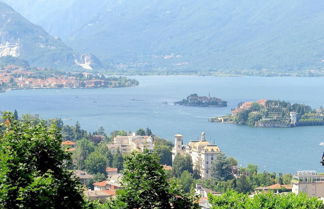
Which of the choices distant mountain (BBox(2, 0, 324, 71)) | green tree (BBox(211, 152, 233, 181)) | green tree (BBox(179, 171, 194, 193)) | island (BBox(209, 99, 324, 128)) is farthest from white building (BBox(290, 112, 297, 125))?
distant mountain (BBox(2, 0, 324, 71))

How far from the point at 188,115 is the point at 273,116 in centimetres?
559

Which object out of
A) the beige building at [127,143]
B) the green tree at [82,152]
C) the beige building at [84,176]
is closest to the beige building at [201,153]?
the beige building at [127,143]

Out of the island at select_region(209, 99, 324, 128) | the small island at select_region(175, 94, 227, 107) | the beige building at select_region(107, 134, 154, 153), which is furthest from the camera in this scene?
the small island at select_region(175, 94, 227, 107)

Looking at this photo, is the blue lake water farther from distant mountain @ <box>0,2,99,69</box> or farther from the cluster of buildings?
distant mountain @ <box>0,2,99,69</box>

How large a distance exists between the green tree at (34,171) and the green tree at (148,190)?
669 mm

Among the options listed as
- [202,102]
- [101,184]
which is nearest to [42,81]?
[202,102]

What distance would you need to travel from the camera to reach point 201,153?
3158cm

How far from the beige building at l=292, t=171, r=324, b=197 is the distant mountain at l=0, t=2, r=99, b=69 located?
338ft

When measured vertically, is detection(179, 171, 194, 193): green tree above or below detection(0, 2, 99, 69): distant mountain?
below

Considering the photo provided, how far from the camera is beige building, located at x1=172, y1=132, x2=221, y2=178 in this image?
3057 cm

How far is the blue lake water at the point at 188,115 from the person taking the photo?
37906 millimetres

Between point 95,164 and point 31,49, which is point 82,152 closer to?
point 95,164

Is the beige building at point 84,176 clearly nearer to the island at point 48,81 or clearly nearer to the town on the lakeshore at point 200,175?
the town on the lakeshore at point 200,175

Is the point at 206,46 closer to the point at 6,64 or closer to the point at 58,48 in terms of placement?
the point at 58,48
